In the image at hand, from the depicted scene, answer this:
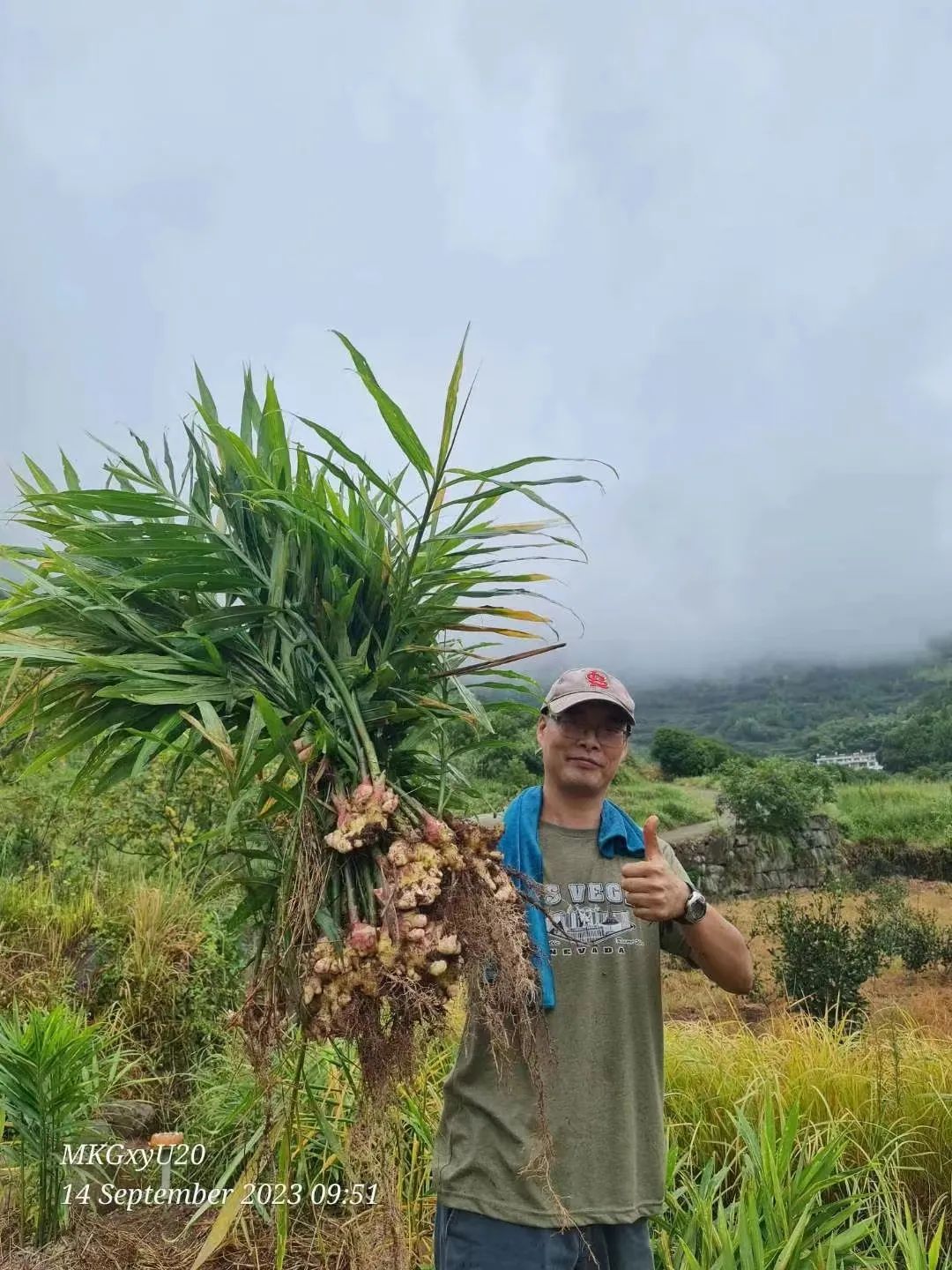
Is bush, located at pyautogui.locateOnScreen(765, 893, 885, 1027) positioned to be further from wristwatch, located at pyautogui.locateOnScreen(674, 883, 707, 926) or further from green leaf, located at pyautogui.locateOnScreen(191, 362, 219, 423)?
green leaf, located at pyautogui.locateOnScreen(191, 362, 219, 423)

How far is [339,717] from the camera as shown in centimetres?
174

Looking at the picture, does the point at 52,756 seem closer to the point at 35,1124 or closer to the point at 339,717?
the point at 339,717

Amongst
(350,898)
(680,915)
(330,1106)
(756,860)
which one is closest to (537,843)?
(680,915)

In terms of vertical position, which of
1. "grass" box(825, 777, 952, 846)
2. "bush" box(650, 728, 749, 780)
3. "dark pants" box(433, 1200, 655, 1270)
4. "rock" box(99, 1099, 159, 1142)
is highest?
"bush" box(650, 728, 749, 780)

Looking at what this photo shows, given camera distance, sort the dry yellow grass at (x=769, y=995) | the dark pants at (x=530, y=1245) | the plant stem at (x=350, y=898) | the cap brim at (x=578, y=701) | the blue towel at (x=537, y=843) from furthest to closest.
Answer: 1. the dry yellow grass at (x=769, y=995)
2. the cap brim at (x=578, y=701)
3. the blue towel at (x=537, y=843)
4. the dark pants at (x=530, y=1245)
5. the plant stem at (x=350, y=898)

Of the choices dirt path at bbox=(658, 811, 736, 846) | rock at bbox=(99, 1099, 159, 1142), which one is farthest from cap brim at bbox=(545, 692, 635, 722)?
dirt path at bbox=(658, 811, 736, 846)

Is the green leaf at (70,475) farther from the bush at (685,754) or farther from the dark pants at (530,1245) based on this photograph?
the bush at (685,754)

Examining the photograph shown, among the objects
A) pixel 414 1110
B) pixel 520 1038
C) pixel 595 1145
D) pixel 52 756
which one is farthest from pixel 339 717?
pixel 414 1110

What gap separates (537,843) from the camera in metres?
2.18

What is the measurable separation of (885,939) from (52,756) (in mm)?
10817

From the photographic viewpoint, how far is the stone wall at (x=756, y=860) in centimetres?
1505

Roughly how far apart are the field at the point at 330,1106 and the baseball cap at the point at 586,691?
0.33m

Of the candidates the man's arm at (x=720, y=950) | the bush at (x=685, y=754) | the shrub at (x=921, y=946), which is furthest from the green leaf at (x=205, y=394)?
the bush at (x=685, y=754)

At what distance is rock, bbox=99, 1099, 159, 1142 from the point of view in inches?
168
